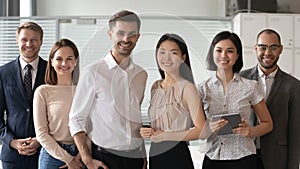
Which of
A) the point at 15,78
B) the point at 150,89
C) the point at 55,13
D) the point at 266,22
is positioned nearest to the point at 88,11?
the point at 55,13

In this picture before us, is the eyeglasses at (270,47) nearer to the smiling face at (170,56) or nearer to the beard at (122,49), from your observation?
the smiling face at (170,56)

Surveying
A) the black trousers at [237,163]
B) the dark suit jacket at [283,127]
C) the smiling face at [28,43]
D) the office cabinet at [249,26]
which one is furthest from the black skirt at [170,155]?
the office cabinet at [249,26]

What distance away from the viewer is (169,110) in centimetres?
219

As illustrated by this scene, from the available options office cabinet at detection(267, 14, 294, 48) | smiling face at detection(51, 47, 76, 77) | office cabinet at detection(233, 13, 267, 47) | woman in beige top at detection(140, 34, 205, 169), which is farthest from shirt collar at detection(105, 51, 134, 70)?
office cabinet at detection(267, 14, 294, 48)

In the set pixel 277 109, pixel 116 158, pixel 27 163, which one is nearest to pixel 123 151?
pixel 116 158

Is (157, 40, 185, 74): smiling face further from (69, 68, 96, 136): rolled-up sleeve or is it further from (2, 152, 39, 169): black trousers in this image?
(2, 152, 39, 169): black trousers

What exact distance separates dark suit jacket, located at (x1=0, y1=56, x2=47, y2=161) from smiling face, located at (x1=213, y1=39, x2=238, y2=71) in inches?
39.6

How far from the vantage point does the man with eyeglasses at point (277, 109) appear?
8.44ft

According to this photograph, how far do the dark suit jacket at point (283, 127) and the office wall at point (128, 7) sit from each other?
2.55 meters

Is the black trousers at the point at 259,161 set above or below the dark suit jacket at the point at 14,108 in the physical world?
below

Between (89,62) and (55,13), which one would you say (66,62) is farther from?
(55,13)

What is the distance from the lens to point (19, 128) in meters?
2.56

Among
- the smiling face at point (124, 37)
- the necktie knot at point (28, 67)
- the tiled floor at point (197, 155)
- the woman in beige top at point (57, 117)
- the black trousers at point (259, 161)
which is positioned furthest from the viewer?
the tiled floor at point (197, 155)

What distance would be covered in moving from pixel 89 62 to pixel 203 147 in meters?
0.76
